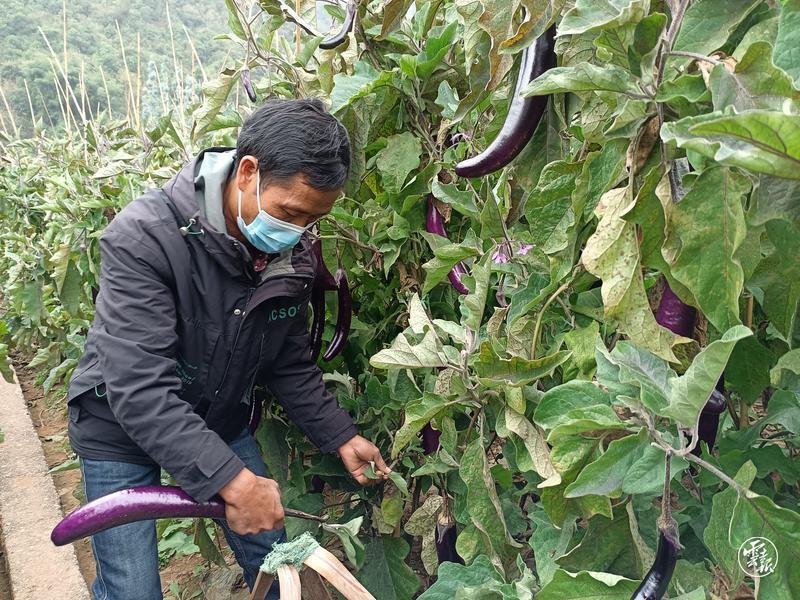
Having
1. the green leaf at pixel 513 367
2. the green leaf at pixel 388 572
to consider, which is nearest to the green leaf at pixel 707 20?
the green leaf at pixel 513 367

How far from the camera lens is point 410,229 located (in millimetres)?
1538

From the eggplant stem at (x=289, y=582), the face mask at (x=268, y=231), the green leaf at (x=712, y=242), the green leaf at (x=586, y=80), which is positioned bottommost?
the eggplant stem at (x=289, y=582)

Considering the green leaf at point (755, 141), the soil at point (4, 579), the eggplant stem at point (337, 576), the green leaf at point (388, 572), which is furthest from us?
the soil at point (4, 579)

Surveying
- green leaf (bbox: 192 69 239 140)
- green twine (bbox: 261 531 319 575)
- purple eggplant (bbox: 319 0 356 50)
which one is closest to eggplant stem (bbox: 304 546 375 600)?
green twine (bbox: 261 531 319 575)

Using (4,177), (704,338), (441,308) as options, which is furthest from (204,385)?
(4,177)

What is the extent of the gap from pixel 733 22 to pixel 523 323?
462 millimetres

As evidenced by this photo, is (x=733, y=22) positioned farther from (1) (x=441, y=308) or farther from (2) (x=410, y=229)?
(1) (x=441, y=308)

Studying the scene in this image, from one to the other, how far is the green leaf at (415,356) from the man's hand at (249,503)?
18.3 inches

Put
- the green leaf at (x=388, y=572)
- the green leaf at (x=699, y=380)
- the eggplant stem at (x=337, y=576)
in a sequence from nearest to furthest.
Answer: the green leaf at (x=699, y=380) < the eggplant stem at (x=337, y=576) < the green leaf at (x=388, y=572)

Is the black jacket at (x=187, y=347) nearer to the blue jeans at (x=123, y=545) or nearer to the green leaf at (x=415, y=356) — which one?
the blue jeans at (x=123, y=545)

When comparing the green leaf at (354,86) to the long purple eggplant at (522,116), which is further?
the green leaf at (354,86)

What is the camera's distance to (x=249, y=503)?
1446 millimetres

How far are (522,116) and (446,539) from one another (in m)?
0.88

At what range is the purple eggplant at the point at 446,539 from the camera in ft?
4.69
